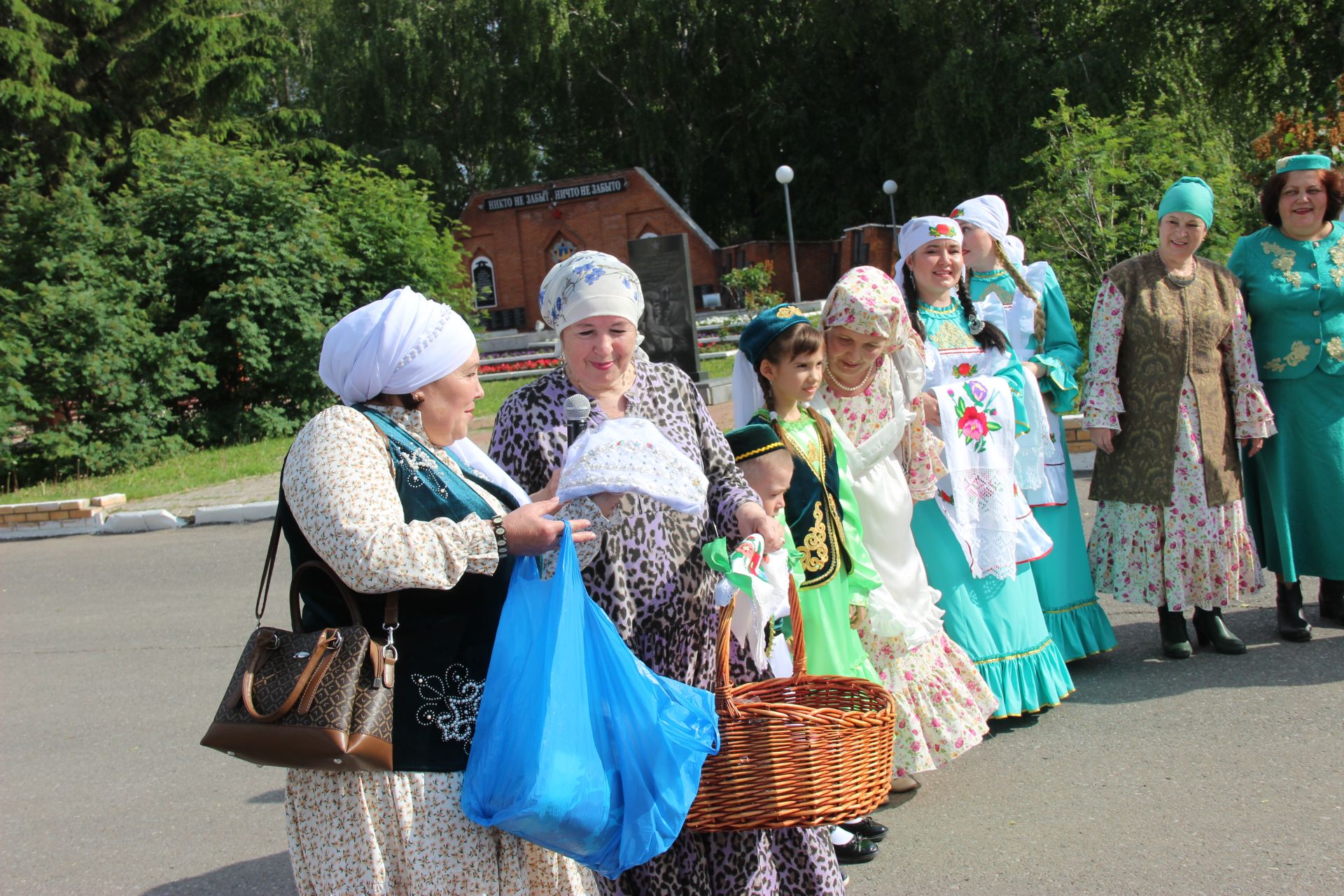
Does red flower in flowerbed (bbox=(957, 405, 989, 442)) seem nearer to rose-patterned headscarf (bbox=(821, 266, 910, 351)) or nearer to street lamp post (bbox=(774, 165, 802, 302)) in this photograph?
rose-patterned headscarf (bbox=(821, 266, 910, 351))

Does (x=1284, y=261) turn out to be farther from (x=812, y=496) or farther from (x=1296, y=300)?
(x=812, y=496)

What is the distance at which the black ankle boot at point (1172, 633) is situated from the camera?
5305 millimetres

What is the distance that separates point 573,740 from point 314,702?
50cm

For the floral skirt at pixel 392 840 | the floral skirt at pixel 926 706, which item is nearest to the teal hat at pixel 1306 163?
the floral skirt at pixel 926 706

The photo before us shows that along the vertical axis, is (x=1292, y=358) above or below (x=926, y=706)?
above

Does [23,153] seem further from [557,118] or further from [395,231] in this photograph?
[557,118]

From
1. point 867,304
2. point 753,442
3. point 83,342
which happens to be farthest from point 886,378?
point 83,342

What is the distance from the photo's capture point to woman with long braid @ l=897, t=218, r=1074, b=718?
4.61 metres

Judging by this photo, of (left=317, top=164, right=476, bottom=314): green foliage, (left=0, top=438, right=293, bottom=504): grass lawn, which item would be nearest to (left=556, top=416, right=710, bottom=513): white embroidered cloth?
(left=0, top=438, right=293, bottom=504): grass lawn

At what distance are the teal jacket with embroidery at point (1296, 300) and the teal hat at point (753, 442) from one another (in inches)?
128

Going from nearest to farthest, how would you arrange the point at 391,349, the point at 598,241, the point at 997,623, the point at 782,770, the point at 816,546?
1. the point at 391,349
2. the point at 782,770
3. the point at 816,546
4. the point at 997,623
5. the point at 598,241

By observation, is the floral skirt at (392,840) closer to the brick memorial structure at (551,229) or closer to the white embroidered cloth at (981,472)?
the white embroidered cloth at (981,472)

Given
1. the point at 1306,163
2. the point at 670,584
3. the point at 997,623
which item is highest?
the point at 1306,163

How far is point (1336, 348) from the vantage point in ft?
17.6
